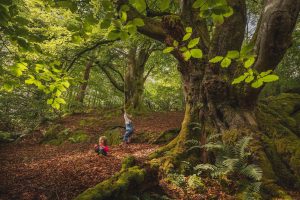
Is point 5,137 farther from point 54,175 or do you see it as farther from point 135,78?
point 135,78

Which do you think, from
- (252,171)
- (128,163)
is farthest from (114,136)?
(252,171)

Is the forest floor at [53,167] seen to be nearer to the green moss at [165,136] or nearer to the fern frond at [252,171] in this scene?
the green moss at [165,136]

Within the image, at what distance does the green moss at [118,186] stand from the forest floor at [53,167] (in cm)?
82

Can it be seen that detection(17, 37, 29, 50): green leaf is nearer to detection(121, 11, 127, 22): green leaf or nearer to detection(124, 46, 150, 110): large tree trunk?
detection(121, 11, 127, 22): green leaf

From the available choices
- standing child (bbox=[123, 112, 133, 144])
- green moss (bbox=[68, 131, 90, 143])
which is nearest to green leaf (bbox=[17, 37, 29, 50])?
standing child (bbox=[123, 112, 133, 144])

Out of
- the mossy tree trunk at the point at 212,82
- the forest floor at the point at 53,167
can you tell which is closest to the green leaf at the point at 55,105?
the forest floor at the point at 53,167

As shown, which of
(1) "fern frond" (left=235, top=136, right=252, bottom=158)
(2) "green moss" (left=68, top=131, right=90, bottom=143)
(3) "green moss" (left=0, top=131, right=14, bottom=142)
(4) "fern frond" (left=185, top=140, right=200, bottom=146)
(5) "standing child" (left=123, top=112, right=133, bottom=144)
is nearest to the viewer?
(1) "fern frond" (left=235, top=136, right=252, bottom=158)

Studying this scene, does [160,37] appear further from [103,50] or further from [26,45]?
[103,50]

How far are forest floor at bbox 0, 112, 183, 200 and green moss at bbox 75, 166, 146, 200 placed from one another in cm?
82

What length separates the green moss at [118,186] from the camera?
4.09 metres

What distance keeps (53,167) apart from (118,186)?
10.4 ft

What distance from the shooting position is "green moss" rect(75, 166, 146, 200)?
4089 mm

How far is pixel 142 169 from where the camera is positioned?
16.5ft

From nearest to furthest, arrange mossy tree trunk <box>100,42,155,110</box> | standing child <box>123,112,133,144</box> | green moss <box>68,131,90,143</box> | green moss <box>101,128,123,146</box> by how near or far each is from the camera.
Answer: standing child <box>123,112,133,144</box> < green moss <box>101,128,123,146</box> < green moss <box>68,131,90,143</box> < mossy tree trunk <box>100,42,155,110</box>
